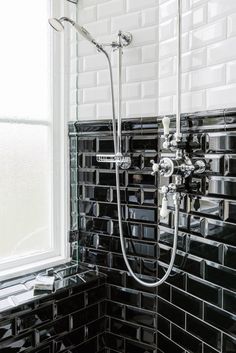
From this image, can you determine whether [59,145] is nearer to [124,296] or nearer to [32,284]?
[32,284]

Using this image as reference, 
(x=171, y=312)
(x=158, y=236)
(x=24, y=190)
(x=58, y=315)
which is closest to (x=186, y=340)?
(x=171, y=312)

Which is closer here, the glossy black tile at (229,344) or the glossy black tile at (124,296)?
the glossy black tile at (229,344)

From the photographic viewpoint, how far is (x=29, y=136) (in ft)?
5.65

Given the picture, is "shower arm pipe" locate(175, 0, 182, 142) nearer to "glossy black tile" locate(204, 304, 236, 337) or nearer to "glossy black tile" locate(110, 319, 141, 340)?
"glossy black tile" locate(204, 304, 236, 337)

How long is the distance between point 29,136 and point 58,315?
0.96 meters

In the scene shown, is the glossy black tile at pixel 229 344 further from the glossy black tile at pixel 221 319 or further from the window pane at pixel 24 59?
the window pane at pixel 24 59

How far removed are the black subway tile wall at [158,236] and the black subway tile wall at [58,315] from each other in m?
0.08

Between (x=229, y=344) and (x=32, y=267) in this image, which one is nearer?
(x=229, y=344)

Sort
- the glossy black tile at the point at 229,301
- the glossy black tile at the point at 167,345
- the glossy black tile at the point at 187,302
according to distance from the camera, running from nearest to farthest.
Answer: the glossy black tile at the point at 229,301 → the glossy black tile at the point at 187,302 → the glossy black tile at the point at 167,345

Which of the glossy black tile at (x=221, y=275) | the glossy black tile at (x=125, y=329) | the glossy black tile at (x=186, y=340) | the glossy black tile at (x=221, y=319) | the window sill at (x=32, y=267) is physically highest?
the glossy black tile at (x=221, y=275)

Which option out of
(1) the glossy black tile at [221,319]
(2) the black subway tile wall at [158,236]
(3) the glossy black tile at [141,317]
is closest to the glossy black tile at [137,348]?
(2) the black subway tile wall at [158,236]

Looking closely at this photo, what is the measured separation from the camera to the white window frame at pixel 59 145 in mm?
1783

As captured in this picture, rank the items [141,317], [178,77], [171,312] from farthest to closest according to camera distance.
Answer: [141,317]
[171,312]
[178,77]

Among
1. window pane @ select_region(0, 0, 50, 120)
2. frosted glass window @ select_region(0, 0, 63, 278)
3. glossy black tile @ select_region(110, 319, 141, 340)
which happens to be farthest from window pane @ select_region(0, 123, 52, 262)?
glossy black tile @ select_region(110, 319, 141, 340)
